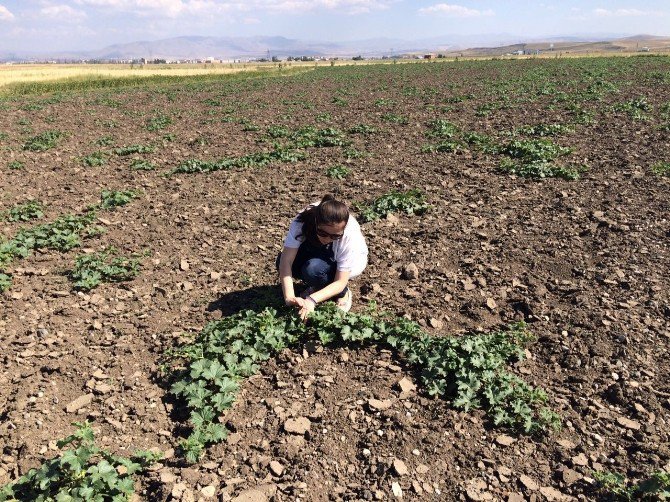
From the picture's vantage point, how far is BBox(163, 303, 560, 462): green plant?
3.99 metres

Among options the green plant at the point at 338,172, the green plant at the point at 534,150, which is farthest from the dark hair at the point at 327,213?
the green plant at the point at 534,150

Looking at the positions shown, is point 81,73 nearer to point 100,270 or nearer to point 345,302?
point 100,270

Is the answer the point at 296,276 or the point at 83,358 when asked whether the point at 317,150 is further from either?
the point at 83,358

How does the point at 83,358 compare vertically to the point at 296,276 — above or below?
below

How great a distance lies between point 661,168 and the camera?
32.2 feet

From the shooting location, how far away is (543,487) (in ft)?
11.3

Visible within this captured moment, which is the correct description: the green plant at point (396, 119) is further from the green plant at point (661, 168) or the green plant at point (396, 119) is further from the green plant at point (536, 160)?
the green plant at point (661, 168)

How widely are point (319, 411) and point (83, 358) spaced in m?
2.60

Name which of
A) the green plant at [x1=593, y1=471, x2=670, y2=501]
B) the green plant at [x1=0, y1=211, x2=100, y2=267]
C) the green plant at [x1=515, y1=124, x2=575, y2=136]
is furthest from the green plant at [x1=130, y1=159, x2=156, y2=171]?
the green plant at [x1=593, y1=471, x2=670, y2=501]

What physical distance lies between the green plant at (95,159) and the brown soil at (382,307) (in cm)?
42

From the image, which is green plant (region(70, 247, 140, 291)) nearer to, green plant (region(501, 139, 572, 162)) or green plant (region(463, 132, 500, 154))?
green plant (region(501, 139, 572, 162))

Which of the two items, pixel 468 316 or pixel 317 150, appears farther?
pixel 317 150

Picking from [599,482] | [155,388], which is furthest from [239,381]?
[599,482]

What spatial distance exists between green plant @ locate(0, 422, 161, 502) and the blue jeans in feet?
8.57
